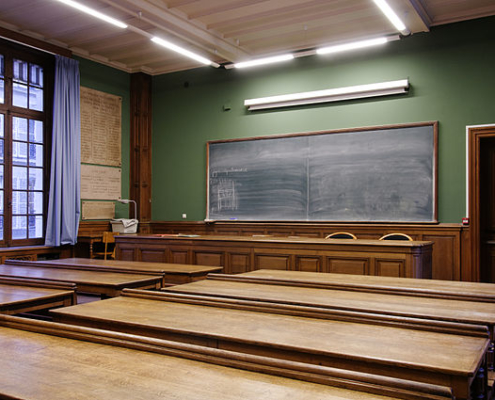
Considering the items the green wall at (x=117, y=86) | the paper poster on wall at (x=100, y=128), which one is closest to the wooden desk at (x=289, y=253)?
the paper poster on wall at (x=100, y=128)

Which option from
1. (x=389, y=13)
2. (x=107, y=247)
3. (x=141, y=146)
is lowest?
(x=107, y=247)

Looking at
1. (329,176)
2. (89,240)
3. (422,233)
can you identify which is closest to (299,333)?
(422,233)

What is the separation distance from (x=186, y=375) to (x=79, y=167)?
21.3 feet

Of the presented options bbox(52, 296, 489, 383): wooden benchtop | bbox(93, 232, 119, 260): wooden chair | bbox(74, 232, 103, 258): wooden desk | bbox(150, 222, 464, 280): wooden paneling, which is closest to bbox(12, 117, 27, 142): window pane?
bbox(74, 232, 103, 258): wooden desk

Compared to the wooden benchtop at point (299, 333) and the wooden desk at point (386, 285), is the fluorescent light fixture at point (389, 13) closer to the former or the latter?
the wooden desk at point (386, 285)

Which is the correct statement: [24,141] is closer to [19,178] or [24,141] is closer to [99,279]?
[19,178]

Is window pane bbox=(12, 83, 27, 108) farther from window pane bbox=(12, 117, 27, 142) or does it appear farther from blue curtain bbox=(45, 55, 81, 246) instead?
blue curtain bbox=(45, 55, 81, 246)

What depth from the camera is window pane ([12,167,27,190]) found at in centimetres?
656

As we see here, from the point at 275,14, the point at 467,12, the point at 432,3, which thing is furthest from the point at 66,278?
the point at 467,12

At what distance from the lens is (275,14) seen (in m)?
5.96

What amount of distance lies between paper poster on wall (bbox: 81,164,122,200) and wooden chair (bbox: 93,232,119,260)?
83 centimetres

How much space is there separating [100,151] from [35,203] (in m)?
1.36

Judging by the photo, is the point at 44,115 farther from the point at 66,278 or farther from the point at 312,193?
the point at 66,278

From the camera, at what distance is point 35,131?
6895mm
